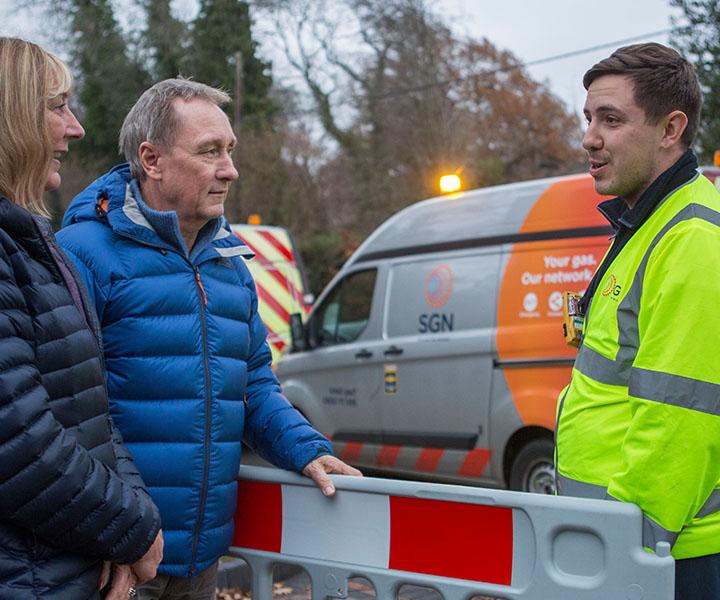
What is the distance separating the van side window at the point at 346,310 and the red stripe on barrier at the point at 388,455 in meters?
0.98

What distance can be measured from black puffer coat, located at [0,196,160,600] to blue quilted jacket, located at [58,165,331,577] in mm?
347

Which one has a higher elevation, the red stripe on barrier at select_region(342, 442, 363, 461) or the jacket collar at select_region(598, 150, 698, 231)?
the jacket collar at select_region(598, 150, 698, 231)

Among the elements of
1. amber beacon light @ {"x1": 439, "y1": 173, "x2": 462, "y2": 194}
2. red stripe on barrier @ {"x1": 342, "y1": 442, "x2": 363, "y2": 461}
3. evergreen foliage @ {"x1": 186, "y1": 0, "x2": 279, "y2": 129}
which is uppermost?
evergreen foliage @ {"x1": 186, "y1": 0, "x2": 279, "y2": 129}

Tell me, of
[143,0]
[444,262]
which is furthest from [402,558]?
[143,0]

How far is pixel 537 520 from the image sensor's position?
202cm

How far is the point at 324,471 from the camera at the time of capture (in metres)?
2.40

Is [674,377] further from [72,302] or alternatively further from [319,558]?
[72,302]

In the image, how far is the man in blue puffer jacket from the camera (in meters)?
2.28

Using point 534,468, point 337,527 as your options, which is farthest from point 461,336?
point 337,527

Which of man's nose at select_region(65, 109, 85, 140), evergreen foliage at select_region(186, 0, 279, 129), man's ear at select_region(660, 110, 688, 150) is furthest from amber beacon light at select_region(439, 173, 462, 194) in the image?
evergreen foliage at select_region(186, 0, 279, 129)

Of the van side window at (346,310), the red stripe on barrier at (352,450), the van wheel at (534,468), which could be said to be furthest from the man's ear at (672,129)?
the red stripe on barrier at (352,450)

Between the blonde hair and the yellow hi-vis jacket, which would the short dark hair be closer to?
the yellow hi-vis jacket

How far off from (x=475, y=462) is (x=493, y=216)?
5.81 ft

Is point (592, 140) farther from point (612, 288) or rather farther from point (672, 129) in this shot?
point (612, 288)
